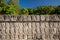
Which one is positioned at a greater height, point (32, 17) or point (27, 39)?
point (32, 17)

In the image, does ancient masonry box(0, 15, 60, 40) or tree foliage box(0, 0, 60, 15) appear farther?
tree foliage box(0, 0, 60, 15)

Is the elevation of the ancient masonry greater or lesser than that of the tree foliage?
lesser

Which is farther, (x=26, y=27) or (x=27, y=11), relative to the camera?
(x=27, y=11)

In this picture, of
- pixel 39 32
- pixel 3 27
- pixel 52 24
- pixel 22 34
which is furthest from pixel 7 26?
pixel 52 24

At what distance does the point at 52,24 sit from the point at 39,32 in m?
0.58

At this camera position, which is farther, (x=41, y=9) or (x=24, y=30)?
(x=41, y=9)

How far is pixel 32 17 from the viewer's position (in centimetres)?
723

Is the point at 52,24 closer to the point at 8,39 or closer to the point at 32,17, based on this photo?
the point at 32,17

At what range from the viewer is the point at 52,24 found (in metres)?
7.31

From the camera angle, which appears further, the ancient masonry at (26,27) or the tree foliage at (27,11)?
the tree foliage at (27,11)

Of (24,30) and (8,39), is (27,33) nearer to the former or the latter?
(24,30)

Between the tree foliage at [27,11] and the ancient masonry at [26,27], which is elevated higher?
the tree foliage at [27,11]

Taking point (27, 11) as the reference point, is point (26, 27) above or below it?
below

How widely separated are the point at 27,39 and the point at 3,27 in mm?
1013
